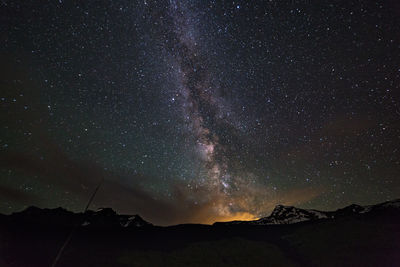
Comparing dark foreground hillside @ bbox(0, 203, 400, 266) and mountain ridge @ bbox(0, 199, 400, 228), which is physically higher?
mountain ridge @ bbox(0, 199, 400, 228)

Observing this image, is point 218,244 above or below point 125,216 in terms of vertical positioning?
below

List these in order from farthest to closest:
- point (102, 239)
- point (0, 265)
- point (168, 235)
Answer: point (168, 235) < point (102, 239) < point (0, 265)

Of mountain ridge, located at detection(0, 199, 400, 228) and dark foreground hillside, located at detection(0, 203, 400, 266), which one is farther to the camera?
mountain ridge, located at detection(0, 199, 400, 228)

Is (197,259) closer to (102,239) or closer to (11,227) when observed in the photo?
(102,239)

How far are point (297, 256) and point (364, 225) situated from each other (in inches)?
1132

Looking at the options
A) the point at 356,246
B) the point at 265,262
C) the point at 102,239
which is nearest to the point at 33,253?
the point at 102,239

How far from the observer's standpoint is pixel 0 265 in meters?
64.3

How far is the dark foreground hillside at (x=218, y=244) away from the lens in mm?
65938

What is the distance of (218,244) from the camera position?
3376 inches

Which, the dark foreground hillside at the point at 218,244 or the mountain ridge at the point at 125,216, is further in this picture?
the mountain ridge at the point at 125,216

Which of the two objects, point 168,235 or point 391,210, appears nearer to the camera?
point 391,210

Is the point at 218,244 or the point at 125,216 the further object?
the point at 125,216

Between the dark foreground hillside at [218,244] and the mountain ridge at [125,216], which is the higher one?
the mountain ridge at [125,216]

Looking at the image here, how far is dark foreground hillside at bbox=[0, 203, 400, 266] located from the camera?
6594 cm
